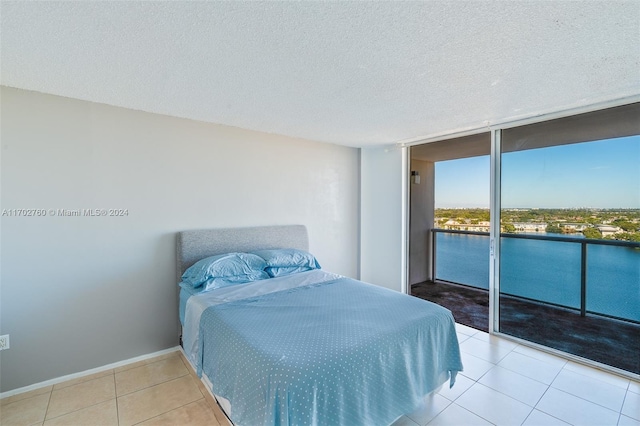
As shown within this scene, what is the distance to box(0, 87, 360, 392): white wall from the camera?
2225 mm

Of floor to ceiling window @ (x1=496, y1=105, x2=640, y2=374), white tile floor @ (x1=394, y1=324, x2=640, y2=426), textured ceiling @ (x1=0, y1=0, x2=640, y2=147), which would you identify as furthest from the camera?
floor to ceiling window @ (x1=496, y1=105, x2=640, y2=374)

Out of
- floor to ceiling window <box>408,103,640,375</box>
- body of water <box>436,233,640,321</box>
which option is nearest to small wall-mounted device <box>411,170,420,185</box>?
floor to ceiling window <box>408,103,640,375</box>

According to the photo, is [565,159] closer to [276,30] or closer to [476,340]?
[476,340]

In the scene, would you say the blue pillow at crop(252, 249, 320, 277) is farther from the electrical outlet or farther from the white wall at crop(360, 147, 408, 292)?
the electrical outlet

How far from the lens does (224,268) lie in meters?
2.69

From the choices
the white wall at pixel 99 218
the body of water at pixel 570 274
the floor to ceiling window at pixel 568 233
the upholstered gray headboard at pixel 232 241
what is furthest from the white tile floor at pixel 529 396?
the white wall at pixel 99 218

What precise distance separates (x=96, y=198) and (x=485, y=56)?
3.25 meters

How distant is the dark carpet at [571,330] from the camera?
262 cm

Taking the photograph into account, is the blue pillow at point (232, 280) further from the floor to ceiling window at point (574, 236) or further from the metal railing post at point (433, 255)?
the metal railing post at point (433, 255)

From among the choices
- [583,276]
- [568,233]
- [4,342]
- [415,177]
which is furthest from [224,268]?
[583,276]

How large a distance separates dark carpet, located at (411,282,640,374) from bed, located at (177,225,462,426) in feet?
5.21

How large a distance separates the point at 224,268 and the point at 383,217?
2.58 meters

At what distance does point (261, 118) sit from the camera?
9.66ft

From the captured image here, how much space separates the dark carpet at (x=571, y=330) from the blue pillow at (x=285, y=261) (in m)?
2.14
